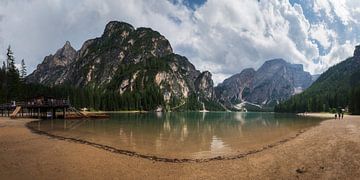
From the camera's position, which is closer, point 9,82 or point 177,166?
point 177,166

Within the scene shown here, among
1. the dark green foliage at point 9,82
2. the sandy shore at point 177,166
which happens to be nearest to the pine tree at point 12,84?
the dark green foliage at point 9,82

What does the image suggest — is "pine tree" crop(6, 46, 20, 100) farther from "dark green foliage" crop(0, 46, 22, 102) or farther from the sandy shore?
the sandy shore

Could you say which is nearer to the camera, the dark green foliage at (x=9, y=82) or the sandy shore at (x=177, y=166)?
the sandy shore at (x=177, y=166)

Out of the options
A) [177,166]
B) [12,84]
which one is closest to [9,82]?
[12,84]

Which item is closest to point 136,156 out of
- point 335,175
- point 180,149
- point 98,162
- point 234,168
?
point 98,162

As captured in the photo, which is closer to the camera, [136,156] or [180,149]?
[136,156]

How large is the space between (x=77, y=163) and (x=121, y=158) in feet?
12.7

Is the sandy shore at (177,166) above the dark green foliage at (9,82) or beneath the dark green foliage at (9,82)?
beneath

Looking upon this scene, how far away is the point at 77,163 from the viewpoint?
22328mm

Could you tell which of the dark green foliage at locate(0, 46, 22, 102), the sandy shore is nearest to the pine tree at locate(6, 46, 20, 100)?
the dark green foliage at locate(0, 46, 22, 102)

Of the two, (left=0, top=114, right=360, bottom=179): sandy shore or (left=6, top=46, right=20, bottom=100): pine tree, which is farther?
(left=6, top=46, right=20, bottom=100): pine tree

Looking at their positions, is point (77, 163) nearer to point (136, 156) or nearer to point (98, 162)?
point (98, 162)

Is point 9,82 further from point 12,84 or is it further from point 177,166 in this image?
point 177,166

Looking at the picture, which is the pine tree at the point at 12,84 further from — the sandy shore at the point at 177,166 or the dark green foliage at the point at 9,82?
the sandy shore at the point at 177,166
